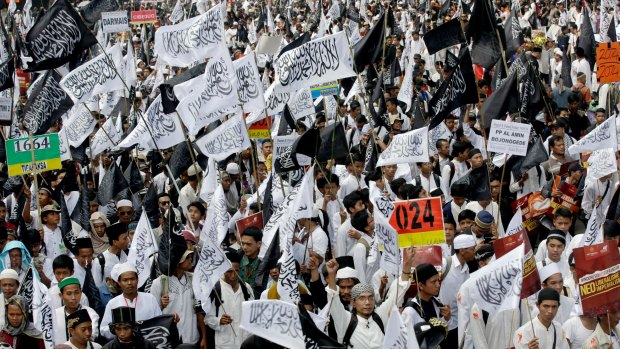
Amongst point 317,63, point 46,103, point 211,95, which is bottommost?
point 46,103

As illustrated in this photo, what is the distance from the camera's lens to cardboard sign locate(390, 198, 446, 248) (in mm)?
9617

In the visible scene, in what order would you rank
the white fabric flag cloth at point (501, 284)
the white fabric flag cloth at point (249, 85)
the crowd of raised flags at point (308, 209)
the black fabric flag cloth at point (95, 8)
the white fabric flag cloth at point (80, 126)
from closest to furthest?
1. the white fabric flag cloth at point (501, 284)
2. the crowd of raised flags at point (308, 209)
3. the white fabric flag cloth at point (249, 85)
4. the white fabric flag cloth at point (80, 126)
5. the black fabric flag cloth at point (95, 8)

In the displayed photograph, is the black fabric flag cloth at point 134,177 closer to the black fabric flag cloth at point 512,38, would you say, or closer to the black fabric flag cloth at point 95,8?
the black fabric flag cloth at point 95,8

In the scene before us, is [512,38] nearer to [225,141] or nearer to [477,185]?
[477,185]

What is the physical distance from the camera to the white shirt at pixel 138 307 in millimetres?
9148

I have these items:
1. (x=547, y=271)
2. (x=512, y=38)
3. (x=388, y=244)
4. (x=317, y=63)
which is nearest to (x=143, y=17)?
(x=512, y=38)

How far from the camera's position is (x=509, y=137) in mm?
12211

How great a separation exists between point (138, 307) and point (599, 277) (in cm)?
340

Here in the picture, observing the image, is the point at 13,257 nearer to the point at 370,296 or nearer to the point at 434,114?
the point at 370,296

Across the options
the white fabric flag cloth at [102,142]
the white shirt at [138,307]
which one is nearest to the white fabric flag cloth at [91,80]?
the white fabric flag cloth at [102,142]

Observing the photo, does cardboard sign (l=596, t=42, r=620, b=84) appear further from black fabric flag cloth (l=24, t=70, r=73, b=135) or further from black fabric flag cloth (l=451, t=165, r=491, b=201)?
black fabric flag cloth (l=24, t=70, r=73, b=135)

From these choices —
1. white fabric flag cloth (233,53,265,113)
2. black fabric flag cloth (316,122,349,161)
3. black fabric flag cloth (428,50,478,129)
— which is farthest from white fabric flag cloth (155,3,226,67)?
black fabric flag cloth (428,50,478,129)

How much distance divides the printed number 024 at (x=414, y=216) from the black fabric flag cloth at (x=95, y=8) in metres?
9.91

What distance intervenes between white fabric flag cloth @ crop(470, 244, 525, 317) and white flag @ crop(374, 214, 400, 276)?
750mm
